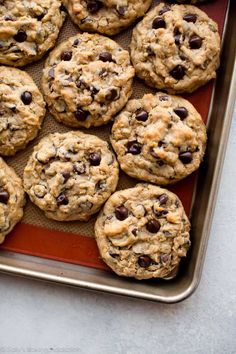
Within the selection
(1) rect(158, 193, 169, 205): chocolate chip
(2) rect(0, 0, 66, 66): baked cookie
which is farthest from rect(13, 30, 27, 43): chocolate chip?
(1) rect(158, 193, 169, 205): chocolate chip

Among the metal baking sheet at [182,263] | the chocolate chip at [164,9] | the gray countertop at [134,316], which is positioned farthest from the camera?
the gray countertop at [134,316]

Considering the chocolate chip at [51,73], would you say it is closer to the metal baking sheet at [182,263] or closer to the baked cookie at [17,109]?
the baked cookie at [17,109]

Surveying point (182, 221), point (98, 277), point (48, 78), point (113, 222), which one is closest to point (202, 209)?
point (182, 221)

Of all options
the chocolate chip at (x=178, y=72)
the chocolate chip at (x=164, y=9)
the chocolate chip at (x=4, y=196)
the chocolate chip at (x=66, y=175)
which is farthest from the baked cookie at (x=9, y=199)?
the chocolate chip at (x=164, y=9)

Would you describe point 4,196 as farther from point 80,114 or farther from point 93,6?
point 93,6

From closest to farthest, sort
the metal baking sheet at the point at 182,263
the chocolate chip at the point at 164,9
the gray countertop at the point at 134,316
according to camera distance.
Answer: the metal baking sheet at the point at 182,263 < the chocolate chip at the point at 164,9 < the gray countertop at the point at 134,316

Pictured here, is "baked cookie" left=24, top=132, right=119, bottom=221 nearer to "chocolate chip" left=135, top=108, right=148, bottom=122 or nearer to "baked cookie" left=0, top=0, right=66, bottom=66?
"chocolate chip" left=135, top=108, right=148, bottom=122

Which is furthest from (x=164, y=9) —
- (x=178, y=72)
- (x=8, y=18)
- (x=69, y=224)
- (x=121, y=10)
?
(x=69, y=224)
